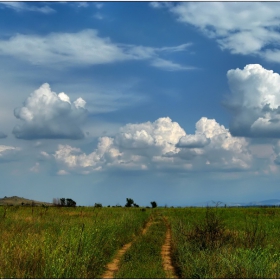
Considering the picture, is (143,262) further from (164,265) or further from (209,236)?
(209,236)

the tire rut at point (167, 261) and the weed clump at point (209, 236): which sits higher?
the weed clump at point (209, 236)

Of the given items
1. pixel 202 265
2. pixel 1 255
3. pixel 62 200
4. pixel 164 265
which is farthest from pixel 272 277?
pixel 62 200

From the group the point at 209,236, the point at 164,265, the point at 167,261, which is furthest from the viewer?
the point at 209,236

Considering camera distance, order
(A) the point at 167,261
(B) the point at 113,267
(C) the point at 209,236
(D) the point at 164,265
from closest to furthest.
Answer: (B) the point at 113,267 < (D) the point at 164,265 < (A) the point at 167,261 < (C) the point at 209,236

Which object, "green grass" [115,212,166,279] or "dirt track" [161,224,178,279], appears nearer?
"green grass" [115,212,166,279]

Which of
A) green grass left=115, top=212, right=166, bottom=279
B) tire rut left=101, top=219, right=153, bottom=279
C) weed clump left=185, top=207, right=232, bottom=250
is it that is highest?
weed clump left=185, top=207, right=232, bottom=250

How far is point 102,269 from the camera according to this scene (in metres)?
14.4

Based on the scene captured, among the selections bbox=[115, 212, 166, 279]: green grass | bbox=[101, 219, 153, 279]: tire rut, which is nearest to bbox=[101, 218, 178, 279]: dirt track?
bbox=[101, 219, 153, 279]: tire rut

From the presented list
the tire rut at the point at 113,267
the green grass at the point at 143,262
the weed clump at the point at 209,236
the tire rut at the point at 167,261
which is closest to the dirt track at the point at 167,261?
the tire rut at the point at 167,261

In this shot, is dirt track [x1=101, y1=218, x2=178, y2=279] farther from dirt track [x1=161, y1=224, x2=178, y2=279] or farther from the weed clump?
the weed clump

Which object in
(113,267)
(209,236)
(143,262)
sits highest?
(209,236)

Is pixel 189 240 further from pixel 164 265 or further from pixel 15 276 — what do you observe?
pixel 15 276

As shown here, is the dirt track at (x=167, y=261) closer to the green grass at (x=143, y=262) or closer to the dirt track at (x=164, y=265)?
the dirt track at (x=164, y=265)

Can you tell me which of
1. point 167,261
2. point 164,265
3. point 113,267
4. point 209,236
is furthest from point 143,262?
point 209,236
